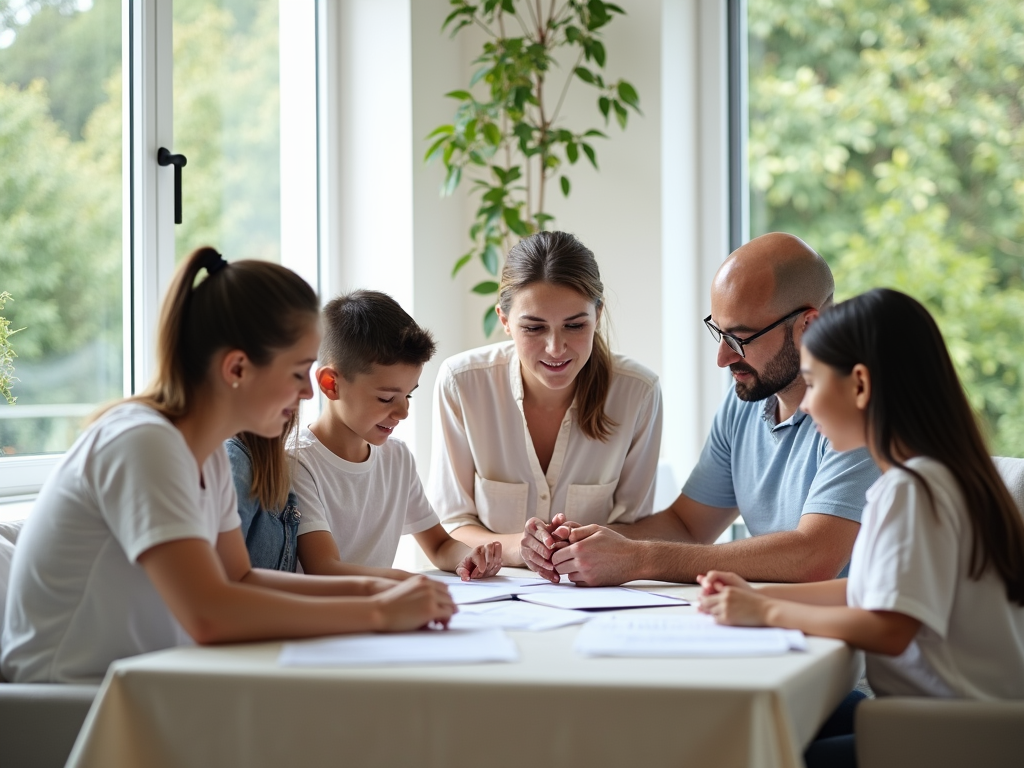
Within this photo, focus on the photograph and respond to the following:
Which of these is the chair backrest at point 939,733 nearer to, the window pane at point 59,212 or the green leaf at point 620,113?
the window pane at point 59,212

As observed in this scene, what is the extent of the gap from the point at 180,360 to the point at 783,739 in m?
0.96

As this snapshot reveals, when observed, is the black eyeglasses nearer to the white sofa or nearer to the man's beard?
the man's beard

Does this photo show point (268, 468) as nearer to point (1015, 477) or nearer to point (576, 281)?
point (576, 281)

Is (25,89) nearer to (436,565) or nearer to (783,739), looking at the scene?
(436,565)

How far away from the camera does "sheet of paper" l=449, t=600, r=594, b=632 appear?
58.9 inches

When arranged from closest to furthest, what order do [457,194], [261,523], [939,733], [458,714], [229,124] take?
[458,714] < [939,733] < [261,523] < [229,124] < [457,194]

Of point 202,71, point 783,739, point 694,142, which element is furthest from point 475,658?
point 694,142

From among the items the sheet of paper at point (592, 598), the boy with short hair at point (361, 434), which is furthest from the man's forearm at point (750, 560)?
the boy with short hair at point (361, 434)

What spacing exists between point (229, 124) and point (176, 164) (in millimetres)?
426

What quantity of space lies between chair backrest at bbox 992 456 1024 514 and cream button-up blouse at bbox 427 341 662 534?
2.51 ft

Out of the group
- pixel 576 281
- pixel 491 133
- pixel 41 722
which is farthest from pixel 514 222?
pixel 41 722

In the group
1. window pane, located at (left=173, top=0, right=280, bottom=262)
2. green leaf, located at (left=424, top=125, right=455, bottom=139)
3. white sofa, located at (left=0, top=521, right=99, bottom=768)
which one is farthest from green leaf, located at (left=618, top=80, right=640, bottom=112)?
white sofa, located at (left=0, top=521, right=99, bottom=768)

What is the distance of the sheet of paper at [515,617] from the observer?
150 centimetres

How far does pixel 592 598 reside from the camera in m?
1.74
